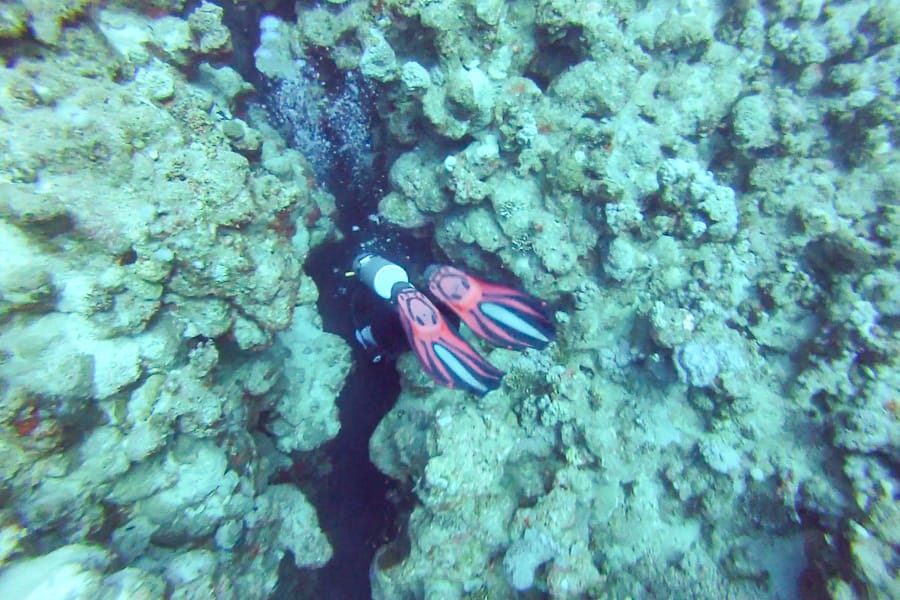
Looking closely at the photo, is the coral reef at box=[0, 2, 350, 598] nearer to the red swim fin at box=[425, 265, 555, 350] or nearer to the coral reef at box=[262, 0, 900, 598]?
the red swim fin at box=[425, 265, 555, 350]

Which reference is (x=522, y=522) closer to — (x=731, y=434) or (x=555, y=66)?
→ (x=731, y=434)

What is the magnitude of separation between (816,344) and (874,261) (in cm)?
73

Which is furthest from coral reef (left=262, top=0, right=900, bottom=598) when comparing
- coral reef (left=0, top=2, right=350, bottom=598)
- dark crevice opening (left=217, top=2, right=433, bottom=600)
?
coral reef (left=0, top=2, right=350, bottom=598)

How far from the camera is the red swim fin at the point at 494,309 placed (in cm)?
405

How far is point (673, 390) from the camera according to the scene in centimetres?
402

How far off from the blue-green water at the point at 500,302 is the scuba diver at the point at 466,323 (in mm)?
66

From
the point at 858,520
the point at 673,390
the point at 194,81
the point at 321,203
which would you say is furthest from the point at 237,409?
the point at 858,520

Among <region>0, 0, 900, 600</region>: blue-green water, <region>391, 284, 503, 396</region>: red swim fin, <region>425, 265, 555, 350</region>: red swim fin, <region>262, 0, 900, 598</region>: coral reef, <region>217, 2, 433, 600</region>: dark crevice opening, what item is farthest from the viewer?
<region>217, 2, 433, 600</region>: dark crevice opening

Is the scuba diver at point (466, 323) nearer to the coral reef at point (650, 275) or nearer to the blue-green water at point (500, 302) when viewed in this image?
the blue-green water at point (500, 302)

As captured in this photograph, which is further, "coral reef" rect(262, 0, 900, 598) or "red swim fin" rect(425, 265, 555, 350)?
"red swim fin" rect(425, 265, 555, 350)

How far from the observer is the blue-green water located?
113 inches

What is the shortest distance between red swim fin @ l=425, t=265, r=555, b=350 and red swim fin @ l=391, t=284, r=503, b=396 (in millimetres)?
185

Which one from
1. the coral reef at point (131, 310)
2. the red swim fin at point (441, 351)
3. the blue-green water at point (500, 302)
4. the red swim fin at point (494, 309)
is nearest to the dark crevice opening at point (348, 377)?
the blue-green water at point (500, 302)

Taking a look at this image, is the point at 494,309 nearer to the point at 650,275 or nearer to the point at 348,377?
the point at 650,275
